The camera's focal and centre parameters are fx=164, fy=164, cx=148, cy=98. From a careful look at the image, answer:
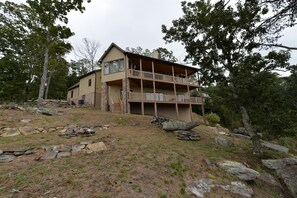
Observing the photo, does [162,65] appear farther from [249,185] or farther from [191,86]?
[249,185]

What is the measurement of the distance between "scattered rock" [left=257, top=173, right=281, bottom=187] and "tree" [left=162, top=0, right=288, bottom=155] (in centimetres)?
210

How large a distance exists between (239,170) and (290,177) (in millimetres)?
2651

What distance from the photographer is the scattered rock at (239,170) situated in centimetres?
697

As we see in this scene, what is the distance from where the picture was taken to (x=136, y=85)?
19.3 m

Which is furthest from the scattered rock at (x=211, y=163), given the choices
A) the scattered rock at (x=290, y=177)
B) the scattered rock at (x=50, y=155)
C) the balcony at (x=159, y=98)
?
the balcony at (x=159, y=98)

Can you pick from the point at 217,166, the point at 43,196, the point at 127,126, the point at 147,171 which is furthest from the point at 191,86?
the point at 43,196

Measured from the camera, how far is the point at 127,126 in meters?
10.9

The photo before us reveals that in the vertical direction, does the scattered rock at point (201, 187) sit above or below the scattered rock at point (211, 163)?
below

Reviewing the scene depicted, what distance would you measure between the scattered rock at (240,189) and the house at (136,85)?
10360mm

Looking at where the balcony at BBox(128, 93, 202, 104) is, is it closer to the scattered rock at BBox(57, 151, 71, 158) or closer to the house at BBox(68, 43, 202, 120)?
the house at BBox(68, 43, 202, 120)

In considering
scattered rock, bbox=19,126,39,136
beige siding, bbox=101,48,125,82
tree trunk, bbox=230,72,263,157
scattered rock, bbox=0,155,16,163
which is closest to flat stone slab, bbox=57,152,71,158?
scattered rock, bbox=0,155,16,163

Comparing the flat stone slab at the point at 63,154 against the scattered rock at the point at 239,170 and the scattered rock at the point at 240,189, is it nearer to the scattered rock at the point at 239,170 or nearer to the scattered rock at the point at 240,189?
the scattered rock at the point at 240,189

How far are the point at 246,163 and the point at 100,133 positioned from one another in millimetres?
7836

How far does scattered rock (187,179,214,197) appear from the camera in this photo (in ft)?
17.9
